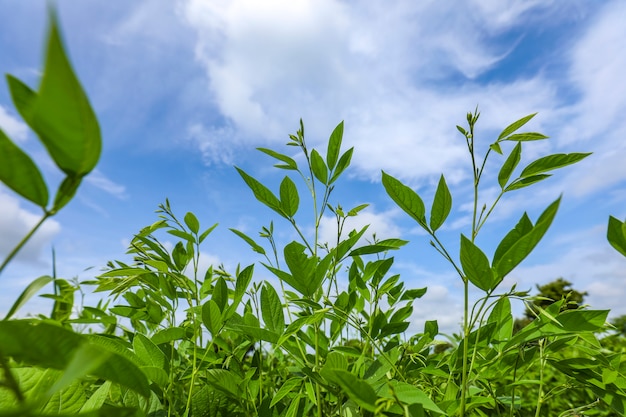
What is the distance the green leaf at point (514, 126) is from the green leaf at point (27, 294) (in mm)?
782

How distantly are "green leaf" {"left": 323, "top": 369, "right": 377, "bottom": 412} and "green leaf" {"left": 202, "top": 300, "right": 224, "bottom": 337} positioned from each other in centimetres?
32

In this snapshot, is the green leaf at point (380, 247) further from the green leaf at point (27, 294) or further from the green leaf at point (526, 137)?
the green leaf at point (27, 294)

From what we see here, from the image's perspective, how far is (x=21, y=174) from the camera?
14.5 inches

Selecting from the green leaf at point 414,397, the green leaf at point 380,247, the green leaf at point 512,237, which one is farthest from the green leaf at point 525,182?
the green leaf at point 414,397

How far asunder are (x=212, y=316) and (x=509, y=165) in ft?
2.01

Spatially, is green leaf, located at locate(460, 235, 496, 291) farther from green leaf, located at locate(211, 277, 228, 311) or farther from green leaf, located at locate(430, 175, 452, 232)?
green leaf, located at locate(211, 277, 228, 311)

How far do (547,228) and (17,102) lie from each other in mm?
508

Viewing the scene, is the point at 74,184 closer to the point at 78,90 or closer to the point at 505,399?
the point at 78,90

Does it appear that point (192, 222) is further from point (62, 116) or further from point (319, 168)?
point (62, 116)

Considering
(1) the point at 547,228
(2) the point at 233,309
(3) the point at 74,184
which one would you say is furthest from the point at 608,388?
(3) the point at 74,184

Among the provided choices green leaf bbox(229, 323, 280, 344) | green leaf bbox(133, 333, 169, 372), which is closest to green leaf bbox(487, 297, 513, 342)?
green leaf bbox(229, 323, 280, 344)

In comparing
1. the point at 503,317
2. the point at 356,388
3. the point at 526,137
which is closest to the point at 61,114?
the point at 356,388

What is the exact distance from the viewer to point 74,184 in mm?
370

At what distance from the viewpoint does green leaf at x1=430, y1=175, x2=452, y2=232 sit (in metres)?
0.77
